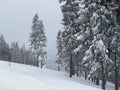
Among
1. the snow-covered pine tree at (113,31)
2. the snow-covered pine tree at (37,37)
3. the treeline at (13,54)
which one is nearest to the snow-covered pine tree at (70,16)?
the snow-covered pine tree at (113,31)

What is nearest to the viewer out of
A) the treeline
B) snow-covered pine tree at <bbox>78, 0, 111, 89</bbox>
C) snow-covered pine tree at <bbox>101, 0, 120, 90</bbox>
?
snow-covered pine tree at <bbox>78, 0, 111, 89</bbox>

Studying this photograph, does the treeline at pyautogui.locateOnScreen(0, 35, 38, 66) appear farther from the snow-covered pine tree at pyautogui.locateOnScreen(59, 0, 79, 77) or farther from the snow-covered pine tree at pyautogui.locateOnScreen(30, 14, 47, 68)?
the snow-covered pine tree at pyautogui.locateOnScreen(59, 0, 79, 77)

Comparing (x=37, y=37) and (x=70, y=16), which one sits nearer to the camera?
(x=70, y=16)

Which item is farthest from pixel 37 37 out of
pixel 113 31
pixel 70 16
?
pixel 113 31

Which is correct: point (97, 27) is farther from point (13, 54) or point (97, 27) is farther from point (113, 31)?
point (13, 54)

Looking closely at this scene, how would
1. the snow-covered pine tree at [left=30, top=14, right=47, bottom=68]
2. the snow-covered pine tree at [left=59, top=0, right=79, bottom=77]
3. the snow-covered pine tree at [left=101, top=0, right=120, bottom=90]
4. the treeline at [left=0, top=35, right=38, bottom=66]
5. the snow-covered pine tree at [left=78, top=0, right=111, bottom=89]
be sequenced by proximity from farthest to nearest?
the treeline at [left=0, top=35, right=38, bottom=66]
the snow-covered pine tree at [left=30, top=14, right=47, bottom=68]
the snow-covered pine tree at [left=59, top=0, right=79, bottom=77]
the snow-covered pine tree at [left=101, top=0, right=120, bottom=90]
the snow-covered pine tree at [left=78, top=0, right=111, bottom=89]

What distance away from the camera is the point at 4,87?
15438mm

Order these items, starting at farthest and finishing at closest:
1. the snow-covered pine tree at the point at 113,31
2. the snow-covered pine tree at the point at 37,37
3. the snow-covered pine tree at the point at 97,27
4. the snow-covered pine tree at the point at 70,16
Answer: the snow-covered pine tree at the point at 37,37 < the snow-covered pine tree at the point at 70,16 < the snow-covered pine tree at the point at 113,31 < the snow-covered pine tree at the point at 97,27

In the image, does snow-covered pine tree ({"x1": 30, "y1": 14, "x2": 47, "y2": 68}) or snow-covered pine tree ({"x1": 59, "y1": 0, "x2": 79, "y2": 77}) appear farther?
snow-covered pine tree ({"x1": 30, "y1": 14, "x2": 47, "y2": 68})

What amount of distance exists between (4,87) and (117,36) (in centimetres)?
1520

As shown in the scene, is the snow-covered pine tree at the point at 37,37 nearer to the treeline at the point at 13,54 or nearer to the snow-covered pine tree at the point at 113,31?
the treeline at the point at 13,54

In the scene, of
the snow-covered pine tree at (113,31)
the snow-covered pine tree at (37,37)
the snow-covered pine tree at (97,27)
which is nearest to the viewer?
the snow-covered pine tree at (97,27)

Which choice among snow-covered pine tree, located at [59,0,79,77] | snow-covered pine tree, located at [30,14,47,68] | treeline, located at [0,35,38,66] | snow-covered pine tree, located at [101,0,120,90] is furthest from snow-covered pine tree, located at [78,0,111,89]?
treeline, located at [0,35,38,66]

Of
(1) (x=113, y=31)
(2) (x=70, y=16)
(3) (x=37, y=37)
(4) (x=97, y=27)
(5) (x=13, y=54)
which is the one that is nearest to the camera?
(4) (x=97, y=27)
